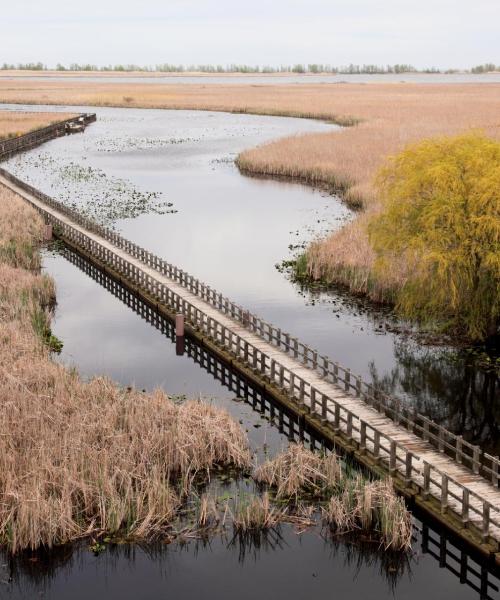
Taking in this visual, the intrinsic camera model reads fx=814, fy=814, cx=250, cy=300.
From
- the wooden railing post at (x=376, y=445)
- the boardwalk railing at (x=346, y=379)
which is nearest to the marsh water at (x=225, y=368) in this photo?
the boardwalk railing at (x=346, y=379)

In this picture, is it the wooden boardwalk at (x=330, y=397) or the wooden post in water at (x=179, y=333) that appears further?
the wooden post in water at (x=179, y=333)

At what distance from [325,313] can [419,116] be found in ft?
278

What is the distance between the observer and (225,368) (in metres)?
33.1

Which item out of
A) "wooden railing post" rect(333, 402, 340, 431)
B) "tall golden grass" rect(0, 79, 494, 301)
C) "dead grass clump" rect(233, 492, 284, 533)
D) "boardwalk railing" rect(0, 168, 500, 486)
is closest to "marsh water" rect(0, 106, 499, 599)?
"dead grass clump" rect(233, 492, 284, 533)

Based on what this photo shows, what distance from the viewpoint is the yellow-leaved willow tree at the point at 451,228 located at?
106 feet

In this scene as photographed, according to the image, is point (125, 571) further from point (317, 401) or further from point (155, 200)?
point (155, 200)

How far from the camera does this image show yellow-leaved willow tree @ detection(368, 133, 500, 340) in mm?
32281

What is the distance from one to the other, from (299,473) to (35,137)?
102m

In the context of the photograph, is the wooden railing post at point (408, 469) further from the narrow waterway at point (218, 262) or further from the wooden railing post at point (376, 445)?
the narrow waterway at point (218, 262)

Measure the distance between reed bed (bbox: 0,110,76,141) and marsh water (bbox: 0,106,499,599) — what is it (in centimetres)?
2633

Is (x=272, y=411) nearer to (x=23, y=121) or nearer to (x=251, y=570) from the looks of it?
(x=251, y=570)

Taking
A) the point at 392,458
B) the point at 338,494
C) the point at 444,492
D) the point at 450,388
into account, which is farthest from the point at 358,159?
the point at 444,492

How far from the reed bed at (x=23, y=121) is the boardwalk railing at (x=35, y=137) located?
5.09 feet

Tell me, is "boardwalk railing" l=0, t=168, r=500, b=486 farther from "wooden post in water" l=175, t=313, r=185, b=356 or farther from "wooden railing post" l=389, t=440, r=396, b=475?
"wooden post in water" l=175, t=313, r=185, b=356
